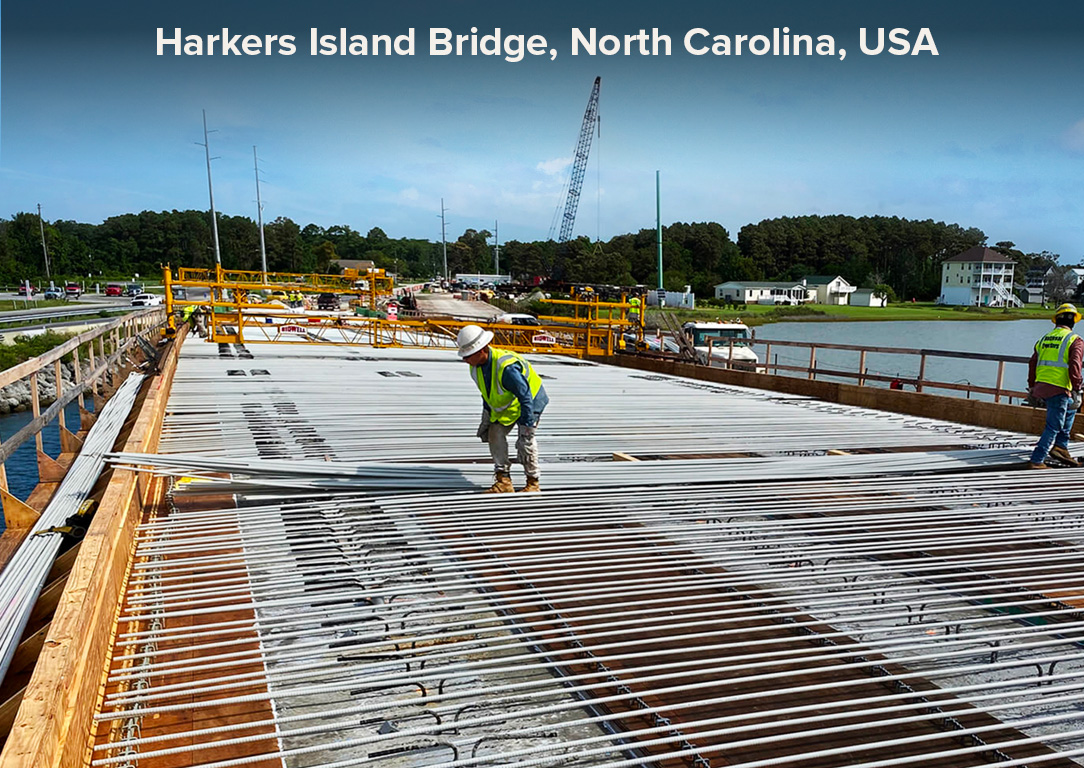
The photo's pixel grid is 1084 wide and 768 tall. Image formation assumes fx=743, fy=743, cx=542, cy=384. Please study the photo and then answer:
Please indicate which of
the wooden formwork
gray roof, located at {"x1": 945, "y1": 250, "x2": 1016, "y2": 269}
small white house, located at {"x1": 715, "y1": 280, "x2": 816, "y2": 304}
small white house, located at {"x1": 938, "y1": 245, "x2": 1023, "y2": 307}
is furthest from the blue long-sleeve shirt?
gray roof, located at {"x1": 945, "y1": 250, "x2": 1016, "y2": 269}

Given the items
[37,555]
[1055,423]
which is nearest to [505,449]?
[37,555]

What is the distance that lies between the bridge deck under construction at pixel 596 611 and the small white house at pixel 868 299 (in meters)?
124

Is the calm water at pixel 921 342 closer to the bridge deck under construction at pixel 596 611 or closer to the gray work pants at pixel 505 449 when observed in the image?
the bridge deck under construction at pixel 596 611

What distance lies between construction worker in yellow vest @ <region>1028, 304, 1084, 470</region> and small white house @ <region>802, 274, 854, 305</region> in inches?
4835

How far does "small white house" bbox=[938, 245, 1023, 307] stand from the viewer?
116 meters

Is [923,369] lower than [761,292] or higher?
higher

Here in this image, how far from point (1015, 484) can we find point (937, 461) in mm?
790

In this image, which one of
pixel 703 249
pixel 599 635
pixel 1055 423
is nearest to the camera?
pixel 599 635

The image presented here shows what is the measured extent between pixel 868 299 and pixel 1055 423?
124885 mm

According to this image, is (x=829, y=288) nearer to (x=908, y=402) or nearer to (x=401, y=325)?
(x=401, y=325)

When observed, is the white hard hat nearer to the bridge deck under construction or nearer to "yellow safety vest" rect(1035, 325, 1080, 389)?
the bridge deck under construction

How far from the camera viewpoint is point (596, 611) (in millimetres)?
4387

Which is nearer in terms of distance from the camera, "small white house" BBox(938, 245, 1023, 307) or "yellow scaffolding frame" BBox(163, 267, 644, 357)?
"yellow scaffolding frame" BBox(163, 267, 644, 357)

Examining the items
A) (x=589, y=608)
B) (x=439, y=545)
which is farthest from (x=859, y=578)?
(x=439, y=545)
